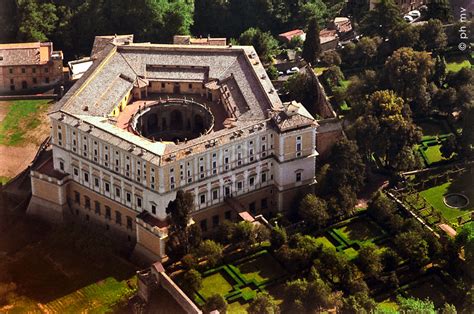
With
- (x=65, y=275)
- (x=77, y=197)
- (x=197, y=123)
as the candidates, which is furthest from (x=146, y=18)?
(x=65, y=275)

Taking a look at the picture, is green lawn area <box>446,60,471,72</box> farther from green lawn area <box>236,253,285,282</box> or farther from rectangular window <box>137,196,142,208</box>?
rectangular window <box>137,196,142,208</box>

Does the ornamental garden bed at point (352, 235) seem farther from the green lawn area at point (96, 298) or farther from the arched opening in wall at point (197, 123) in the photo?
the arched opening in wall at point (197, 123)

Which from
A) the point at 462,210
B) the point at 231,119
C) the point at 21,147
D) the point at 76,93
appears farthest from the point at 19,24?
the point at 462,210

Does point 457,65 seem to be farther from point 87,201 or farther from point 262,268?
point 87,201

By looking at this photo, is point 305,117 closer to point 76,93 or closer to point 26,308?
point 76,93

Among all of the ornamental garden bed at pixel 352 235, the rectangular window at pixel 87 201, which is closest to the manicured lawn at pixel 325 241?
the ornamental garden bed at pixel 352 235
